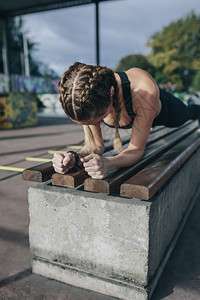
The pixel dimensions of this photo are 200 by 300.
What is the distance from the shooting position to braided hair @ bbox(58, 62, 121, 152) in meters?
1.45

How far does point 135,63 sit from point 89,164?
37.5m

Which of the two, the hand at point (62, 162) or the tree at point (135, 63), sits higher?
the tree at point (135, 63)

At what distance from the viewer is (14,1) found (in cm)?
1066

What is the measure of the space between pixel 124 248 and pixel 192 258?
777mm

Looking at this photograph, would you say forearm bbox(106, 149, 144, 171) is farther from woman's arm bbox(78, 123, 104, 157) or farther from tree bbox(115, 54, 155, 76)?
tree bbox(115, 54, 155, 76)

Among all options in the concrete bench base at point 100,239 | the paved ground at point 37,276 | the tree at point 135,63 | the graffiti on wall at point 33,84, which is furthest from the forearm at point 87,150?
the tree at point 135,63

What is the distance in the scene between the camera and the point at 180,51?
146 ft

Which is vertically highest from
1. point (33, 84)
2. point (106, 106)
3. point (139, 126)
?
point (33, 84)

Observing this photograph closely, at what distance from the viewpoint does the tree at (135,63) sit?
3578cm

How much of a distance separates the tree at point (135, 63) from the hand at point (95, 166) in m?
35.3

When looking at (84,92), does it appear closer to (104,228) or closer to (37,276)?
(104,228)

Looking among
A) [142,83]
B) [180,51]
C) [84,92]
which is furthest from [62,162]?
[180,51]

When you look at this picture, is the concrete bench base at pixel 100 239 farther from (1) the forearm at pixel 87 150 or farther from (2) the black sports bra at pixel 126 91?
(2) the black sports bra at pixel 126 91

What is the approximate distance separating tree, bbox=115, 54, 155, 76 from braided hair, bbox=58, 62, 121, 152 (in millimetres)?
35186
